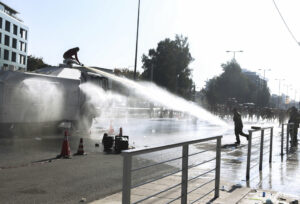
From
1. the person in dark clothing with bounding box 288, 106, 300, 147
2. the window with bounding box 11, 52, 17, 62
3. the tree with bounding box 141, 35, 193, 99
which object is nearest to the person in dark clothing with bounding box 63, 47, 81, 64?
the person in dark clothing with bounding box 288, 106, 300, 147

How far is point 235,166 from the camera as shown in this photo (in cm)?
905

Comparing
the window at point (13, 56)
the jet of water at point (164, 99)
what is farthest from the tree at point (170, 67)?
the window at point (13, 56)

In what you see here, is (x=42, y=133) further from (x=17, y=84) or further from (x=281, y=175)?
(x=281, y=175)

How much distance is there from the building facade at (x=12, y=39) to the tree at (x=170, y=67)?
23.2 metres

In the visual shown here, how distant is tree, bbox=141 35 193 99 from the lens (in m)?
63.6

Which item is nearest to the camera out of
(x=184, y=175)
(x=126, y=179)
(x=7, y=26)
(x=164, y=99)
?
(x=126, y=179)

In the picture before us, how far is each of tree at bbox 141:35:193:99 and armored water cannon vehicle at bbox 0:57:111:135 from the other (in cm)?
4647

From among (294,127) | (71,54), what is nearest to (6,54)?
(71,54)

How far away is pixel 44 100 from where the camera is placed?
14.4m

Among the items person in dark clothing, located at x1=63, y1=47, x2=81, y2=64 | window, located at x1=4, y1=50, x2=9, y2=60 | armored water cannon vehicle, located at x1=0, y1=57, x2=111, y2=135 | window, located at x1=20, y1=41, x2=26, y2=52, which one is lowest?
armored water cannon vehicle, located at x1=0, y1=57, x2=111, y2=135

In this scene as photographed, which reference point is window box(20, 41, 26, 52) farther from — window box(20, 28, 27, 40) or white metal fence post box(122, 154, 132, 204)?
white metal fence post box(122, 154, 132, 204)

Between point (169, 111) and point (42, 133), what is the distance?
99.7 feet

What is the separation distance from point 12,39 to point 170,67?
99.7ft

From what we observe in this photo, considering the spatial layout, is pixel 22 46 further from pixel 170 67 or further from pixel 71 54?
pixel 71 54
